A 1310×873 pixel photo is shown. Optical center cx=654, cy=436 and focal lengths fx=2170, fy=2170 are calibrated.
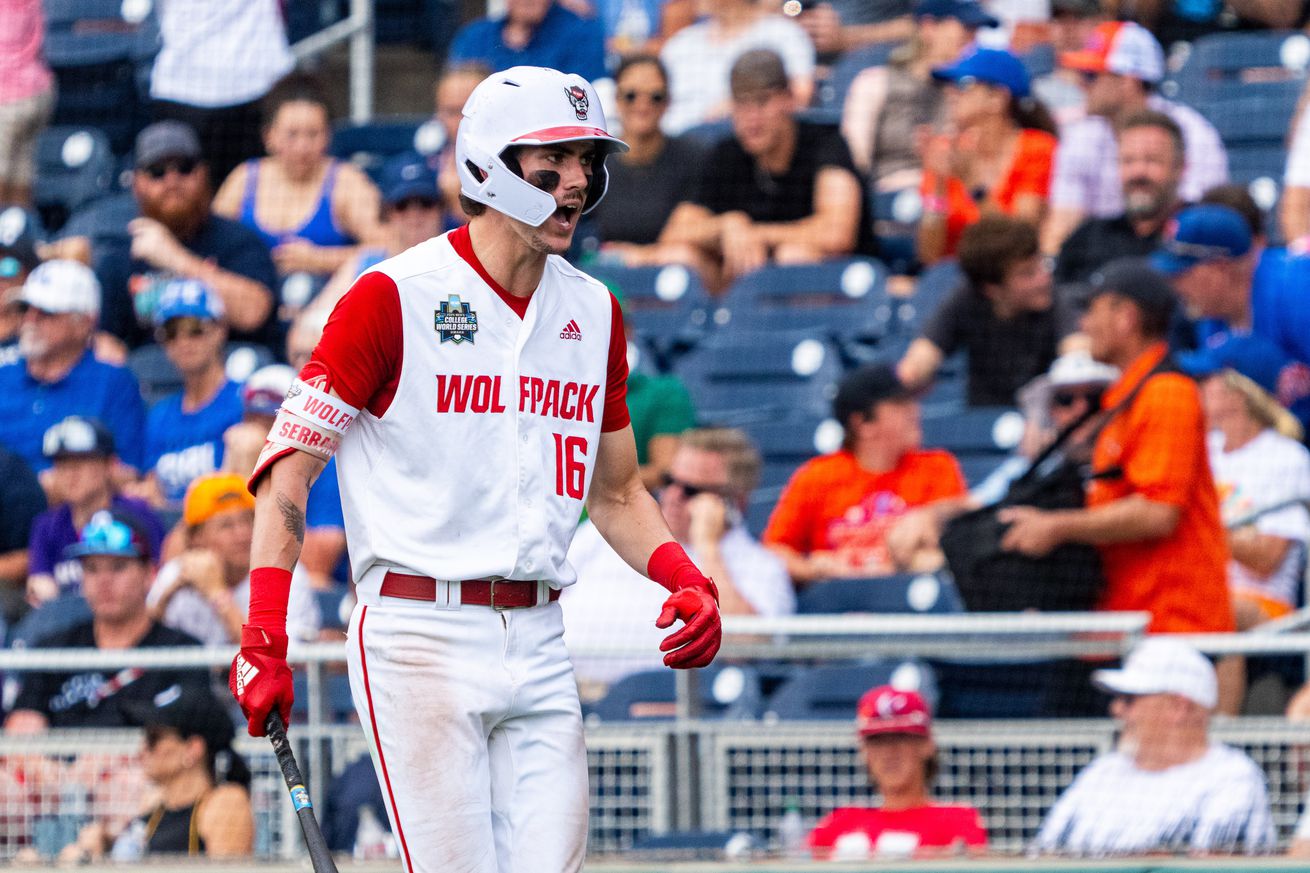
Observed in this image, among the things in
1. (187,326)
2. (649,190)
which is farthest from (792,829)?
(649,190)

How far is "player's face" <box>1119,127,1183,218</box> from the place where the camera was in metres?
8.02

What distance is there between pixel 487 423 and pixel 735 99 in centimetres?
A: 515

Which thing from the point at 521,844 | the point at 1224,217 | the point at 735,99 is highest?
the point at 735,99

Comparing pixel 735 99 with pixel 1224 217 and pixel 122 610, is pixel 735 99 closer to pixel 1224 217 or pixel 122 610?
pixel 1224 217

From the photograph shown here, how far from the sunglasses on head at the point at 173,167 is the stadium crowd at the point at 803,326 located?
1cm

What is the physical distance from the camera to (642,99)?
8.89 metres

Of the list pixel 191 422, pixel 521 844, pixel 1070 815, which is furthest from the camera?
pixel 191 422

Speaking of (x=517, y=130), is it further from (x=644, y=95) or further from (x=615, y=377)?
(x=644, y=95)

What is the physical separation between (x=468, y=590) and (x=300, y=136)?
580cm

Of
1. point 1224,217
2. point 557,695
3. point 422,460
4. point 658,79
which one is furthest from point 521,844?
point 658,79

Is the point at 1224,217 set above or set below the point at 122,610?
above

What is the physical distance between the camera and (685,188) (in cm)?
904

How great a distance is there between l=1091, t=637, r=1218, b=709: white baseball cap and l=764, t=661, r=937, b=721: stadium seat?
787 mm

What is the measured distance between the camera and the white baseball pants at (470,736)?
3.82 m
